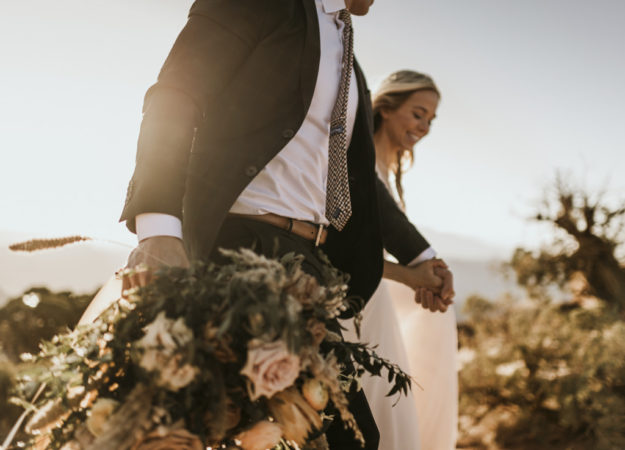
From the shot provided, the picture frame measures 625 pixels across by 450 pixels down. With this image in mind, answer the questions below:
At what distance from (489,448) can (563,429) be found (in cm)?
93

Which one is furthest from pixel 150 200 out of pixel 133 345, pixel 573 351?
pixel 573 351

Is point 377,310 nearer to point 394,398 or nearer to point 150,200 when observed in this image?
point 394,398

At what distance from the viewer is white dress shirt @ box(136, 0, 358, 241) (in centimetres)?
173

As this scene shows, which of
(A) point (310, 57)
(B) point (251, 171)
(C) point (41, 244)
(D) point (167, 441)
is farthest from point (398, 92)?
(D) point (167, 441)

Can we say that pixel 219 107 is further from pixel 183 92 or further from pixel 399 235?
pixel 399 235

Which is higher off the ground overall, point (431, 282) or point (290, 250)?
point (290, 250)

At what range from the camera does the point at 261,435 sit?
1114mm

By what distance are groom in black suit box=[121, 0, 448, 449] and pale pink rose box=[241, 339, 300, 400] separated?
0.37 m

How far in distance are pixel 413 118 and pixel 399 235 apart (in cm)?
124

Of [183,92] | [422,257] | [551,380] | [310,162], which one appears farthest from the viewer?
[551,380]

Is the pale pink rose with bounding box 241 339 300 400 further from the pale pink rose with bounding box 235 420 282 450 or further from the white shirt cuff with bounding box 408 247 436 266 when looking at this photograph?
the white shirt cuff with bounding box 408 247 436 266

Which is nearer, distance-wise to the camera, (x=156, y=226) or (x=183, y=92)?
(x=156, y=226)

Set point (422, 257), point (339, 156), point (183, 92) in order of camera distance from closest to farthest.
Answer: point (183, 92) < point (339, 156) < point (422, 257)

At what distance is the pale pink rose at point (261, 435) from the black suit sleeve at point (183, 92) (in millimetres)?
556
